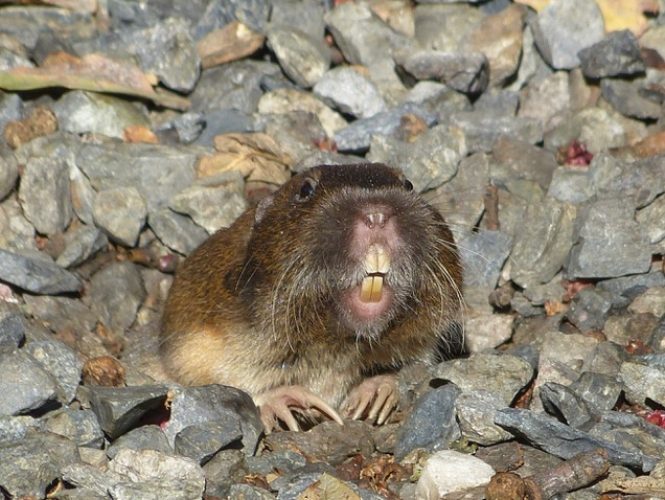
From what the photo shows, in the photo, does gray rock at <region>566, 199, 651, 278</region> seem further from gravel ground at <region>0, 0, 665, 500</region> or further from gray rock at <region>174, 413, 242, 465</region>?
gray rock at <region>174, 413, 242, 465</region>

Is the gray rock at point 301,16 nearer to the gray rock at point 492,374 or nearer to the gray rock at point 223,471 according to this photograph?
the gray rock at point 492,374

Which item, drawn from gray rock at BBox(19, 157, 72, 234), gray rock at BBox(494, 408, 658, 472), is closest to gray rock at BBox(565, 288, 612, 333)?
gray rock at BBox(494, 408, 658, 472)

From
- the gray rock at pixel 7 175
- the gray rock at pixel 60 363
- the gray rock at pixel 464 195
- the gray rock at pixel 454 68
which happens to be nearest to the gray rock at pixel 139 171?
the gray rock at pixel 7 175

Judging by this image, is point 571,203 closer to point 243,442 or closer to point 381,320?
point 381,320

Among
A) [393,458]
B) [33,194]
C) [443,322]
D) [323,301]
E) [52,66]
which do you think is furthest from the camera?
[52,66]

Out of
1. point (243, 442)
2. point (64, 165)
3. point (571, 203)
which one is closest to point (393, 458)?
point (243, 442)

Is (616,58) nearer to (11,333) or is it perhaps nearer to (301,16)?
(301,16)
